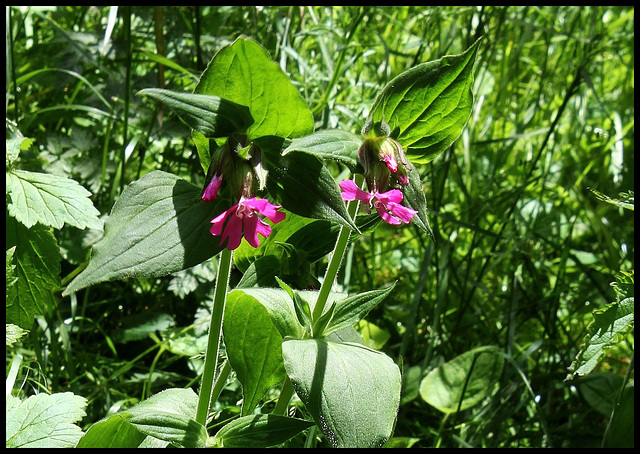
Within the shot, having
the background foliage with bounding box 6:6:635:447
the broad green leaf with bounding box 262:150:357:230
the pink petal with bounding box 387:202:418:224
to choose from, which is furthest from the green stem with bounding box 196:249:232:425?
the background foliage with bounding box 6:6:635:447

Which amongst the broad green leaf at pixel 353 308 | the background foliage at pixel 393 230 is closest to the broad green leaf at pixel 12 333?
the background foliage at pixel 393 230

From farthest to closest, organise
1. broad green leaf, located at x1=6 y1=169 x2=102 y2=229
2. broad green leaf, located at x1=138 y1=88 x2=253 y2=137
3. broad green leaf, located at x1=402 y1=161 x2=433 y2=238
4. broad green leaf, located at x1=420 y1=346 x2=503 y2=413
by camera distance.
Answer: broad green leaf, located at x1=420 y1=346 x2=503 y2=413 → broad green leaf, located at x1=6 y1=169 x2=102 y2=229 → broad green leaf, located at x1=402 y1=161 x2=433 y2=238 → broad green leaf, located at x1=138 y1=88 x2=253 y2=137

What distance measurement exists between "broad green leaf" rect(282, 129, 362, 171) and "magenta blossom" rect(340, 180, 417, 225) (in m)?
0.03

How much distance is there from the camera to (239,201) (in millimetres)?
667

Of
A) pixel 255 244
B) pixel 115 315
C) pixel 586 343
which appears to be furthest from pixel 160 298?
pixel 586 343

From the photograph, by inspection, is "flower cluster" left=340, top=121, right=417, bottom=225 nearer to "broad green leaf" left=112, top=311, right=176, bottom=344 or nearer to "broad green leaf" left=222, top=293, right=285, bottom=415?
"broad green leaf" left=222, top=293, right=285, bottom=415

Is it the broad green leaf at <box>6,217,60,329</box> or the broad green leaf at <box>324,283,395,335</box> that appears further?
the broad green leaf at <box>6,217,60,329</box>

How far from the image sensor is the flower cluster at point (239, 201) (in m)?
0.66

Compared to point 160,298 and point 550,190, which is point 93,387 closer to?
point 160,298

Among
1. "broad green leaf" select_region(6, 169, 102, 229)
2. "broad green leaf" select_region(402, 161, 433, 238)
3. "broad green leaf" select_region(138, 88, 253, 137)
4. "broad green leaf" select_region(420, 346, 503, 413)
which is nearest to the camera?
"broad green leaf" select_region(138, 88, 253, 137)

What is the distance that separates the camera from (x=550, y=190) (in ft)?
5.27

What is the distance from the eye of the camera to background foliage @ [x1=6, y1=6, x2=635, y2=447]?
3.88 feet

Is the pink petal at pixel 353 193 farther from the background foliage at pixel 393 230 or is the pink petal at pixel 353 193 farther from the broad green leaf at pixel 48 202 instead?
the background foliage at pixel 393 230

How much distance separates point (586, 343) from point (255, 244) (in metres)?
0.44
